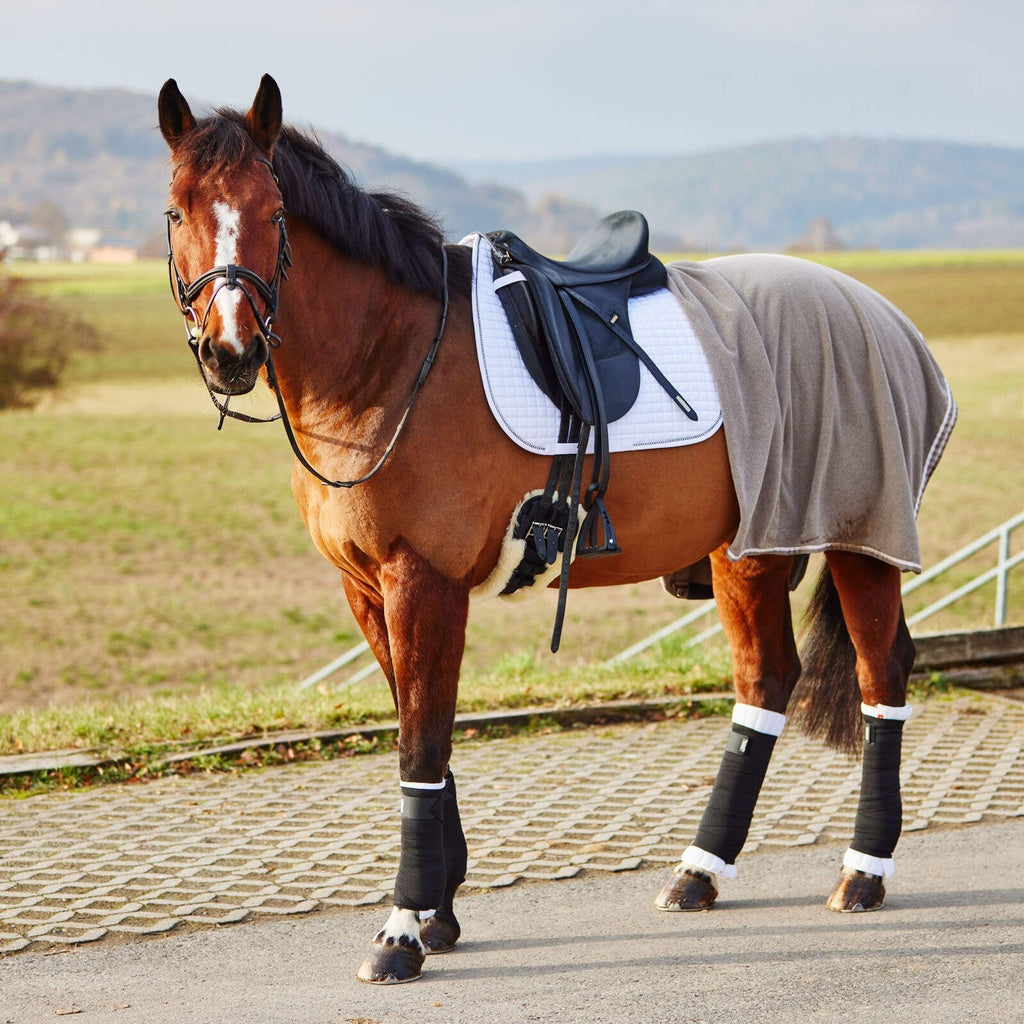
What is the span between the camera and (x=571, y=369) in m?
3.87

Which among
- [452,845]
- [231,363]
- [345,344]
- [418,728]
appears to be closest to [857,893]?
[452,845]

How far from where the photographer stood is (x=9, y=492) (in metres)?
21.4

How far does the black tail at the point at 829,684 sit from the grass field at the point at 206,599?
6.78ft

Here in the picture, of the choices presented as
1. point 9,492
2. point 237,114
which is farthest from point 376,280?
point 9,492

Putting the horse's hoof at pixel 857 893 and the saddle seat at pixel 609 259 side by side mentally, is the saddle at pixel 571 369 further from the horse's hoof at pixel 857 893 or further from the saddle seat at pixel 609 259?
the horse's hoof at pixel 857 893

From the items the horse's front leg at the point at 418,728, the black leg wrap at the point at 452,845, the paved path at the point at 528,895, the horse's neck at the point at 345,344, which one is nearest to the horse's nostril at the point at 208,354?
the horse's neck at the point at 345,344

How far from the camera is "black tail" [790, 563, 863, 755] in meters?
4.79

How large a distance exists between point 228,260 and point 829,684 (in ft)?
9.12

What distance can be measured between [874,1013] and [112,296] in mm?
85045

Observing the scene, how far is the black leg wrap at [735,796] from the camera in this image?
4.43 meters

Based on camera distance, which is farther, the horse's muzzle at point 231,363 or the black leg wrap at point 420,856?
the black leg wrap at point 420,856

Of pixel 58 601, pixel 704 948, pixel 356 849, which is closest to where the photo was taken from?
pixel 704 948

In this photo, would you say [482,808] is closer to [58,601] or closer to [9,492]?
[58,601]

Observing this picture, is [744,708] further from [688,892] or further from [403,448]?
[403,448]
